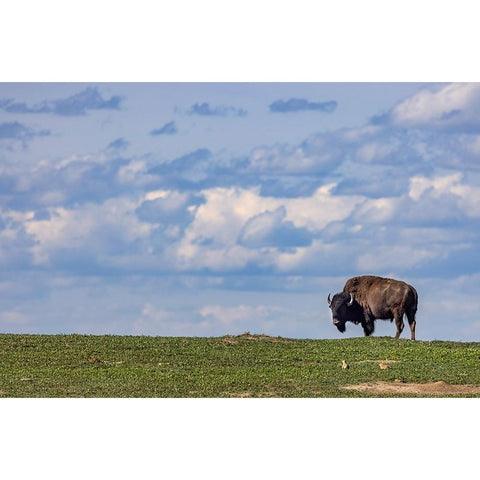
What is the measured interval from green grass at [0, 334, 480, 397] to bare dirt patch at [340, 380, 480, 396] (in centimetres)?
30

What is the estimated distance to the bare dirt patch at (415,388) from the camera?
1991cm

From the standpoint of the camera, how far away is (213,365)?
2212 cm

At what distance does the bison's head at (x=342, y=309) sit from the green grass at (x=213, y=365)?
4299 mm

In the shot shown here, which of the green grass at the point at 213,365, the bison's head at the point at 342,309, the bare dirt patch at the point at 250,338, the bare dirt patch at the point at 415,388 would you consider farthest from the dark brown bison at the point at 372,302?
the bare dirt patch at the point at 415,388

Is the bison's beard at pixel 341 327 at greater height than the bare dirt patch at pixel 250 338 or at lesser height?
greater

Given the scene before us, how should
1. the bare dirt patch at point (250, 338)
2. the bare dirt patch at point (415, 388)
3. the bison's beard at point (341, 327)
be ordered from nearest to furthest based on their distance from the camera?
1. the bare dirt patch at point (415, 388)
2. the bare dirt patch at point (250, 338)
3. the bison's beard at point (341, 327)

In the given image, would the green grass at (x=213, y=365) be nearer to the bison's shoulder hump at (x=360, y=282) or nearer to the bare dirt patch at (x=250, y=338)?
the bare dirt patch at (x=250, y=338)

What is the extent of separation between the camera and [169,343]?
979 inches

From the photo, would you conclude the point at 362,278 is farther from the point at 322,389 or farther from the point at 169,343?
the point at 322,389

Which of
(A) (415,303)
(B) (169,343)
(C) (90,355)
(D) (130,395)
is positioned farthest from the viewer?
(A) (415,303)

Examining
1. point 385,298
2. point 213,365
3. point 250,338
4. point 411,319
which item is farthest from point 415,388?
point 385,298

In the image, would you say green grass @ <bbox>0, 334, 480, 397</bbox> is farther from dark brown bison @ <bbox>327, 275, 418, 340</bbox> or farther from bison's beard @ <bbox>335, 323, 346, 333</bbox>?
bison's beard @ <bbox>335, 323, 346, 333</bbox>

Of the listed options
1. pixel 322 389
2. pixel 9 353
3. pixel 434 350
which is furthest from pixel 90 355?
pixel 434 350

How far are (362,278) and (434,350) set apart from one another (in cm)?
693
